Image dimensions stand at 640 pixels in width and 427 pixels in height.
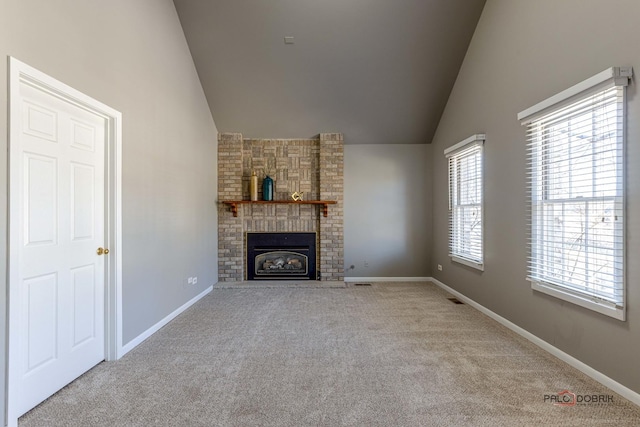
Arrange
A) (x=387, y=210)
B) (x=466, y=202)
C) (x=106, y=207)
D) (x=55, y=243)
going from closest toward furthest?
(x=55, y=243)
(x=106, y=207)
(x=466, y=202)
(x=387, y=210)

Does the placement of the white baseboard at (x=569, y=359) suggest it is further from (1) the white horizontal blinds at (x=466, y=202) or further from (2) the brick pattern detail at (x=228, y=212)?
(2) the brick pattern detail at (x=228, y=212)

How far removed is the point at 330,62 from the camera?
181 inches

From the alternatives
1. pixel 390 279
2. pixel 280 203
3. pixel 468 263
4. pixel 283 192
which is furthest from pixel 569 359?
pixel 283 192

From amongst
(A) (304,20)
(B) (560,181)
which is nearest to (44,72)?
(A) (304,20)

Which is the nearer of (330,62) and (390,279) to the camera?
(330,62)

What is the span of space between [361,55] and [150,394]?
4.45 metres

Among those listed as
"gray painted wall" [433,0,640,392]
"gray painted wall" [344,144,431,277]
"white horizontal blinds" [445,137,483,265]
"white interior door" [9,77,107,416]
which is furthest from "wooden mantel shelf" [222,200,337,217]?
"white interior door" [9,77,107,416]

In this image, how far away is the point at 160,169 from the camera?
11.6 feet

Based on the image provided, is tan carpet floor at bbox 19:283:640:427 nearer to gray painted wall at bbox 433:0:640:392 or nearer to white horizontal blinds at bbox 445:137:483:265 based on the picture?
gray painted wall at bbox 433:0:640:392

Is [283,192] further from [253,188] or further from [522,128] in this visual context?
[522,128]

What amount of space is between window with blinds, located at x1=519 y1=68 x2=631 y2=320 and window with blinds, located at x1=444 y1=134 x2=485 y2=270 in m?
0.99

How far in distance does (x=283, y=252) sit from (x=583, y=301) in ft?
13.9

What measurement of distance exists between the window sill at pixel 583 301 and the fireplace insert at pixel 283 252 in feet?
11.4

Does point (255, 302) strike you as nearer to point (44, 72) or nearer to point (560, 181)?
point (44, 72)
